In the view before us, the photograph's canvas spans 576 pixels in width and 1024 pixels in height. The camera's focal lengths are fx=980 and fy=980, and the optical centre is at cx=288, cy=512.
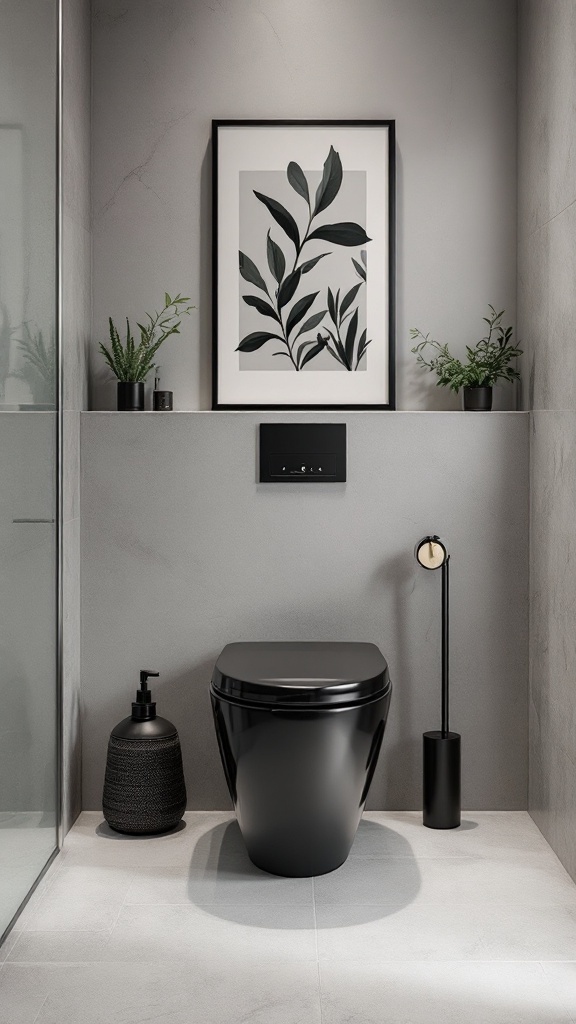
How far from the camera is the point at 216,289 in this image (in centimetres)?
272

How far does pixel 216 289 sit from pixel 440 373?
665 mm

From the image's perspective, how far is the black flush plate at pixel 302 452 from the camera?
2.61 metres

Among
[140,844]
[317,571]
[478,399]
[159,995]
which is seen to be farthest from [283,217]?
[159,995]

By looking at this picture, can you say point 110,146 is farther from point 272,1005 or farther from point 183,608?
Result: point 272,1005

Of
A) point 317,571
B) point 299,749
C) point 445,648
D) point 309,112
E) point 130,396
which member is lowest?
point 299,749

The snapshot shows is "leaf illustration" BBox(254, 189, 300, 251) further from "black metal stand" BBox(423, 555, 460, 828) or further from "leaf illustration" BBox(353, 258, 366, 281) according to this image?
"black metal stand" BBox(423, 555, 460, 828)

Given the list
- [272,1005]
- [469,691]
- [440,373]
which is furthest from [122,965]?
[440,373]

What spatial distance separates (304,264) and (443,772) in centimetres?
142

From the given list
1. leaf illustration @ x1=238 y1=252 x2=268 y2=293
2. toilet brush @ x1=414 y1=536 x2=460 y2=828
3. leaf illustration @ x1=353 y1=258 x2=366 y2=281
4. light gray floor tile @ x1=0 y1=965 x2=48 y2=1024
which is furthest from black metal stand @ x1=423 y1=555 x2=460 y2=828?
light gray floor tile @ x1=0 y1=965 x2=48 y2=1024

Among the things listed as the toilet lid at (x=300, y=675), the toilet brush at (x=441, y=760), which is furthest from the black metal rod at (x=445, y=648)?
the toilet lid at (x=300, y=675)

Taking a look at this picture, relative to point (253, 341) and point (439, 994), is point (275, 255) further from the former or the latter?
point (439, 994)

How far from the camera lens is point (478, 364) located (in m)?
2.66

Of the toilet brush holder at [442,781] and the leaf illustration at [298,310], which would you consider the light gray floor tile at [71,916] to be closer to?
the toilet brush holder at [442,781]

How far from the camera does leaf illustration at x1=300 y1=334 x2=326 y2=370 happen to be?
2723 mm
